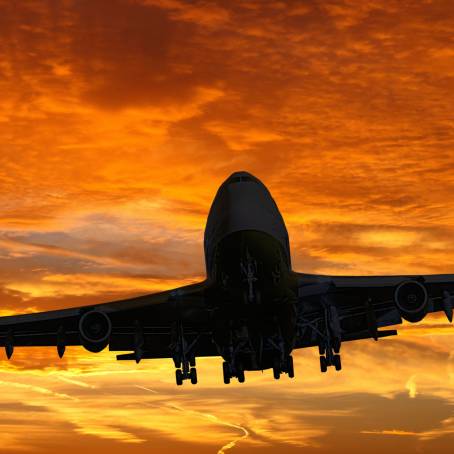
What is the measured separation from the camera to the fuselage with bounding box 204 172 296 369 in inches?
1358

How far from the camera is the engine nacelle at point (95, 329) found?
136ft

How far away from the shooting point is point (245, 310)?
3638cm

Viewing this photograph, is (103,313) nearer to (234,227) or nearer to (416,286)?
(234,227)

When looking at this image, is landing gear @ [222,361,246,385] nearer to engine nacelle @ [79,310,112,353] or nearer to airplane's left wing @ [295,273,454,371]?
airplane's left wing @ [295,273,454,371]

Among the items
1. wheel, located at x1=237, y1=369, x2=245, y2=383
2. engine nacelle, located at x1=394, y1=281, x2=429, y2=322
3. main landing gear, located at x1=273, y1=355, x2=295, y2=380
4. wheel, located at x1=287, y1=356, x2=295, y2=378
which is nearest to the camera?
engine nacelle, located at x1=394, y1=281, x2=429, y2=322

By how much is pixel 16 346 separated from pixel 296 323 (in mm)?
17716

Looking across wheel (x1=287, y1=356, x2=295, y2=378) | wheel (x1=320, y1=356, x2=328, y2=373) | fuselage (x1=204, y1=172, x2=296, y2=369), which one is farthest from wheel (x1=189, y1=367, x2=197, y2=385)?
wheel (x1=320, y1=356, x2=328, y2=373)

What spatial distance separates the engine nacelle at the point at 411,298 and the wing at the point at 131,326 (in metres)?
8.98

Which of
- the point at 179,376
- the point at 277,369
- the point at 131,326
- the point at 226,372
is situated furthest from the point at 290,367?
the point at 131,326

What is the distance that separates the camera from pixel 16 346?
49062 mm

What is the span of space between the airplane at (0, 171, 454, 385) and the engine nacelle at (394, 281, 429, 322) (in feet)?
0.15

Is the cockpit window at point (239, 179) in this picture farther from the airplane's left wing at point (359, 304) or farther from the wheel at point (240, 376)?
the wheel at point (240, 376)

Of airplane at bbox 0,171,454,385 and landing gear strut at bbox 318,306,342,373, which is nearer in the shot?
airplane at bbox 0,171,454,385

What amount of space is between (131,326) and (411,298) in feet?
48.3
